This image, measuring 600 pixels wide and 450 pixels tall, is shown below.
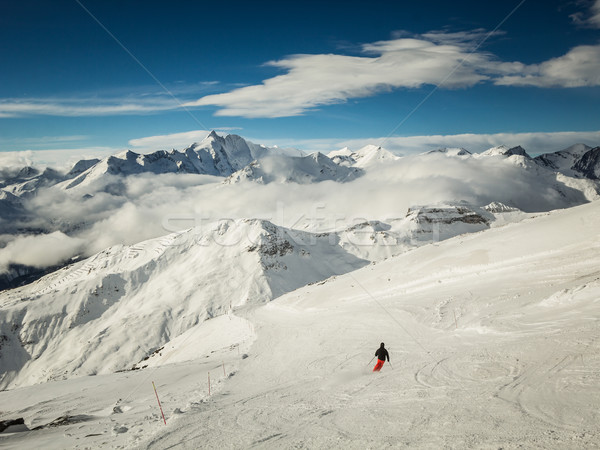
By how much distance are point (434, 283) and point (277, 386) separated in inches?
872

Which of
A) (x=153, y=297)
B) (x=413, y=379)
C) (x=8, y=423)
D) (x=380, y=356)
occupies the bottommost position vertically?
(x=153, y=297)

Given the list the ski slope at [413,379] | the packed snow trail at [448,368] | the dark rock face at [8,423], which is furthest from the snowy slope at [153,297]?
the packed snow trail at [448,368]

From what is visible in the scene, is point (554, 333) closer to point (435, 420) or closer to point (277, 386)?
point (435, 420)

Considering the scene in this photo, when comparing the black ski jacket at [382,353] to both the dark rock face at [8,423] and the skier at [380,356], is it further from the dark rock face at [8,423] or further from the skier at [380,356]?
the dark rock face at [8,423]

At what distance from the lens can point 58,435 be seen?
534 inches

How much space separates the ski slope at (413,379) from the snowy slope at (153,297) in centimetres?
10917

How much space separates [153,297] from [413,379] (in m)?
159

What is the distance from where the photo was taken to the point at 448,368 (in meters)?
14.2

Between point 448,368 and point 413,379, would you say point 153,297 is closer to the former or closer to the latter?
point 413,379

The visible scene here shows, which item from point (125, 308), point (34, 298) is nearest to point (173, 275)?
point (125, 308)

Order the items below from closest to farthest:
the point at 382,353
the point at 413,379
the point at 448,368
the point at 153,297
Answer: the point at 413,379 < the point at 448,368 < the point at 382,353 < the point at 153,297

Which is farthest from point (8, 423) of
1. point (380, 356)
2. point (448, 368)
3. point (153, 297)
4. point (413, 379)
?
point (153, 297)

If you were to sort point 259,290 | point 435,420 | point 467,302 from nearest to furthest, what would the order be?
point 435,420, point 467,302, point 259,290

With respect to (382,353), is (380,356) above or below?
below
